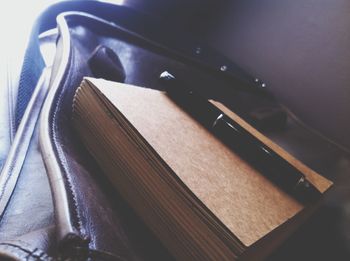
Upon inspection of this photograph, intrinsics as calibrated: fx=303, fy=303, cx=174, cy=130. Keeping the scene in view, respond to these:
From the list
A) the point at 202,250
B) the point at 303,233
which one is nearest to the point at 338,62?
the point at 303,233

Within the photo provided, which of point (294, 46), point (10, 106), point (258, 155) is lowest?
point (10, 106)

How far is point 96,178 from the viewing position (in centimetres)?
28

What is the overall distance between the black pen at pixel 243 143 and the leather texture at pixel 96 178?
0.11 metres

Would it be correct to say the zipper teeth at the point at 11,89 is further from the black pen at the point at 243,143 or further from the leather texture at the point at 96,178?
the black pen at the point at 243,143

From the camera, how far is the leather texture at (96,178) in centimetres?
20

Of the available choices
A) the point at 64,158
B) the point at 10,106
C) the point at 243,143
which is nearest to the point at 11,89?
the point at 10,106

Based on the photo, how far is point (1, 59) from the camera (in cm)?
41

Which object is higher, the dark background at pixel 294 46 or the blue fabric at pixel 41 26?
the dark background at pixel 294 46

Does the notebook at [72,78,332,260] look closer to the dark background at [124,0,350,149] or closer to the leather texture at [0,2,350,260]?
the leather texture at [0,2,350,260]

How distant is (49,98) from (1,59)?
0.15 metres

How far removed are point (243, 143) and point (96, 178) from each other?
144 mm

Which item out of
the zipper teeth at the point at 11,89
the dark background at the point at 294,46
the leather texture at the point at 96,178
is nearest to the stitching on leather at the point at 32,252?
the leather texture at the point at 96,178

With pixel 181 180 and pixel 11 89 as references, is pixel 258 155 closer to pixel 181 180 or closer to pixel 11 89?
pixel 181 180

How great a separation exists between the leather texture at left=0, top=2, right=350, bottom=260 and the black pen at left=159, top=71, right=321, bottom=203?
0.11 meters
